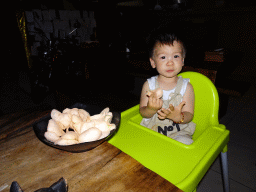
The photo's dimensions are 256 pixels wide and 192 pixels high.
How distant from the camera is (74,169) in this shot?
1.49 ft

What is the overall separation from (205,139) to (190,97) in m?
0.33

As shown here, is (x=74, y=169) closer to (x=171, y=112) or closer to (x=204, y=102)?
(x=171, y=112)

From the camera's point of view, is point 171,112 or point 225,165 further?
point 225,165

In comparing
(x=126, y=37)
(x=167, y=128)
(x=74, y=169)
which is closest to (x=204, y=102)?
(x=167, y=128)

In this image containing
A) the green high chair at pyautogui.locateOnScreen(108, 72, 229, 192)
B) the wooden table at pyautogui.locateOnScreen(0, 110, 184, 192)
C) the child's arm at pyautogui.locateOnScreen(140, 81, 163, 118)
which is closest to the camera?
the wooden table at pyautogui.locateOnScreen(0, 110, 184, 192)

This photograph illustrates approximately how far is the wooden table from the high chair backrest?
0.69 m

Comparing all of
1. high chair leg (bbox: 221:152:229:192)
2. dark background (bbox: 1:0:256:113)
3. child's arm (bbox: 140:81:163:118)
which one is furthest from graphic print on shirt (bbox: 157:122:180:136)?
dark background (bbox: 1:0:256:113)

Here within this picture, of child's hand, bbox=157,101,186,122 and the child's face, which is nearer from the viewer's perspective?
child's hand, bbox=157,101,186,122

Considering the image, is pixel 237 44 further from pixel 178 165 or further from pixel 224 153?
pixel 178 165

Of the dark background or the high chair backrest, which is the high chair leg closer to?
the high chair backrest

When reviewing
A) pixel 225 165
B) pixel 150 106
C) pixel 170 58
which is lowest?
pixel 225 165

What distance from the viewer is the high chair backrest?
3.12 feet

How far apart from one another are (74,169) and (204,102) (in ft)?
2.81

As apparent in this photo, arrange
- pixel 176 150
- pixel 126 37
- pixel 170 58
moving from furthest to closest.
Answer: pixel 126 37
pixel 170 58
pixel 176 150
